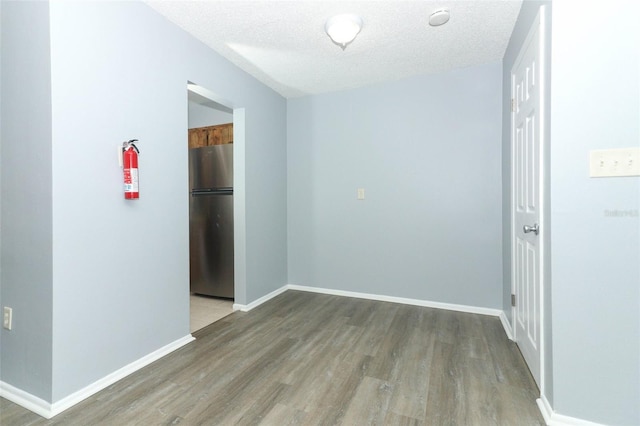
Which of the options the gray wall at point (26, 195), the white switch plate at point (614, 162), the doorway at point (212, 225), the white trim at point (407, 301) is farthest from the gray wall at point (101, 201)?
the white switch plate at point (614, 162)

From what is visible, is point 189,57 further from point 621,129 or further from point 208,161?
point 621,129

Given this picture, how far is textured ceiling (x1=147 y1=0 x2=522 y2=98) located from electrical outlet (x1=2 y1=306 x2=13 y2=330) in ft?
6.79

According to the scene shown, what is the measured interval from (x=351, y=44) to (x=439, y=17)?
705 mm

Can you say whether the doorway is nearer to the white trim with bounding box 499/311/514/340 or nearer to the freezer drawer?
the freezer drawer

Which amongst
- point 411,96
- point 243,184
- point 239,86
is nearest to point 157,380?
point 243,184

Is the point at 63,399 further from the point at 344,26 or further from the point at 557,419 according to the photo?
the point at 344,26

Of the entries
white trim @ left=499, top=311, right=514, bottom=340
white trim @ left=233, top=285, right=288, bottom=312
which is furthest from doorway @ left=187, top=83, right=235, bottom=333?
white trim @ left=499, top=311, right=514, bottom=340

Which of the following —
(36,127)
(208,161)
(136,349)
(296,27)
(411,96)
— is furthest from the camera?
(208,161)

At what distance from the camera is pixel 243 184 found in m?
3.00

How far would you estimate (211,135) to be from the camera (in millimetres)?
3701

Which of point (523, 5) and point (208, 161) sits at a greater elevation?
point (523, 5)

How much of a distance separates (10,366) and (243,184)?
79.9 inches

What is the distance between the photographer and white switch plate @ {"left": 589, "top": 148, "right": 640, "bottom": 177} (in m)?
1.27

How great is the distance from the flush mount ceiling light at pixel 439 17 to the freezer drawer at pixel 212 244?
2447 millimetres
